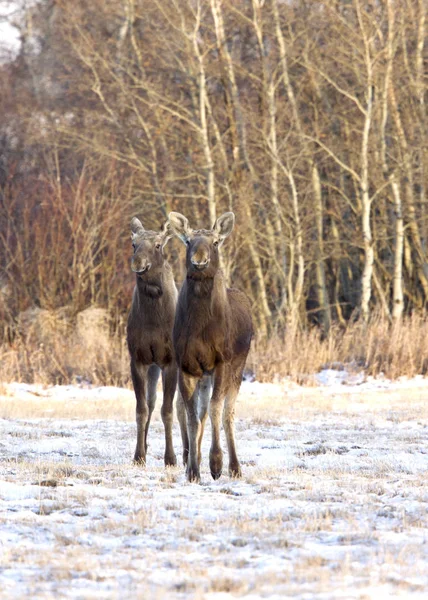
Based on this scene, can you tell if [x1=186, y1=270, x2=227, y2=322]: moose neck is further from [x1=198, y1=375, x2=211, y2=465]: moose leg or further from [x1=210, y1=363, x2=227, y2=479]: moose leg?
[x1=198, y1=375, x2=211, y2=465]: moose leg

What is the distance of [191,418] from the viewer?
950 cm

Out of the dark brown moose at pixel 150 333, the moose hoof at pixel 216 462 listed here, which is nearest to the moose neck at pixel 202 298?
the dark brown moose at pixel 150 333

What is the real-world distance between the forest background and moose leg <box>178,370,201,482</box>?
13934 millimetres

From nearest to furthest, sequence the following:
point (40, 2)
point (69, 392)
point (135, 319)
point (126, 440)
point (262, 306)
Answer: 1. point (135, 319)
2. point (126, 440)
3. point (69, 392)
4. point (262, 306)
5. point (40, 2)

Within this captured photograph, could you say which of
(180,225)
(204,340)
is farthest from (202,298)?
(180,225)

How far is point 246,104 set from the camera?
32.6 metres

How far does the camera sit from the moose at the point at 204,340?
9.34 metres

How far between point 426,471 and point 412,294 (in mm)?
25420

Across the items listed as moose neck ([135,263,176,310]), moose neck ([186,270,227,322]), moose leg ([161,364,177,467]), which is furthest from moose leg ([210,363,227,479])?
moose neck ([135,263,176,310])

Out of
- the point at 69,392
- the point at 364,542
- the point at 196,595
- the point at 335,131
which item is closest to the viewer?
the point at 196,595

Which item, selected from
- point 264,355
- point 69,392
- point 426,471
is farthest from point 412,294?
point 426,471

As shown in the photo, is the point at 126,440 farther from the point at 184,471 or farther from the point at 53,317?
the point at 53,317

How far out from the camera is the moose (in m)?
9.34

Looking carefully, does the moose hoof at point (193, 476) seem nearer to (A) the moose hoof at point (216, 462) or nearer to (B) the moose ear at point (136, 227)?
(A) the moose hoof at point (216, 462)
